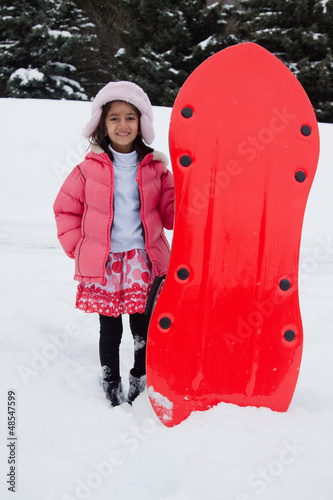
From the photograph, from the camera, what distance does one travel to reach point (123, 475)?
4.16ft

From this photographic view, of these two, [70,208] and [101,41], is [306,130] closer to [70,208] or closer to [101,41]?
[70,208]

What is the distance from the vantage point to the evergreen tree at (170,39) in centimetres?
1220

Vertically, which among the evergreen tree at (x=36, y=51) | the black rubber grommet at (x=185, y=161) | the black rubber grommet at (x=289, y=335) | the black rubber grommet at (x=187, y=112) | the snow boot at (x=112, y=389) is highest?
the evergreen tree at (x=36, y=51)

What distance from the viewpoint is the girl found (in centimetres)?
157

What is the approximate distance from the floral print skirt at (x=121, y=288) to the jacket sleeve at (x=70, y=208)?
0.16 metres

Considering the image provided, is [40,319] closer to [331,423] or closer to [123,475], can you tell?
[123,475]

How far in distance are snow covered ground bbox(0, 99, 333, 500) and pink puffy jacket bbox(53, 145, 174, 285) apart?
52 cm

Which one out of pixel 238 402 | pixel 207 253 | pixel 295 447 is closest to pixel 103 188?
pixel 207 253

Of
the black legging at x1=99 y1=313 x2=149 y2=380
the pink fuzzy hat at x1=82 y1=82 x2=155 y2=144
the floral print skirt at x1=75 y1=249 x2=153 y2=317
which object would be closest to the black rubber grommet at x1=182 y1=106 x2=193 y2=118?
the pink fuzzy hat at x1=82 y1=82 x2=155 y2=144

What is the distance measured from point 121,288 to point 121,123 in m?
0.59

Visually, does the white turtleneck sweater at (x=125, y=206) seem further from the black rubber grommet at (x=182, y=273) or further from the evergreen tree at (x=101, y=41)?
the evergreen tree at (x=101, y=41)

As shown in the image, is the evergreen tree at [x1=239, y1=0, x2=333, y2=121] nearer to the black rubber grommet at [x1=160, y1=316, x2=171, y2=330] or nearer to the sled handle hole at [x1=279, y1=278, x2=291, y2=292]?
the sled handle hole at [x1=279, y1=278, x2=291, y2=292]

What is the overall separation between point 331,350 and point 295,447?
951 mm

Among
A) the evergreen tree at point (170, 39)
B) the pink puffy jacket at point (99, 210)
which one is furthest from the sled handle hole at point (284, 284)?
the evergreen tree at point (170, 39)
